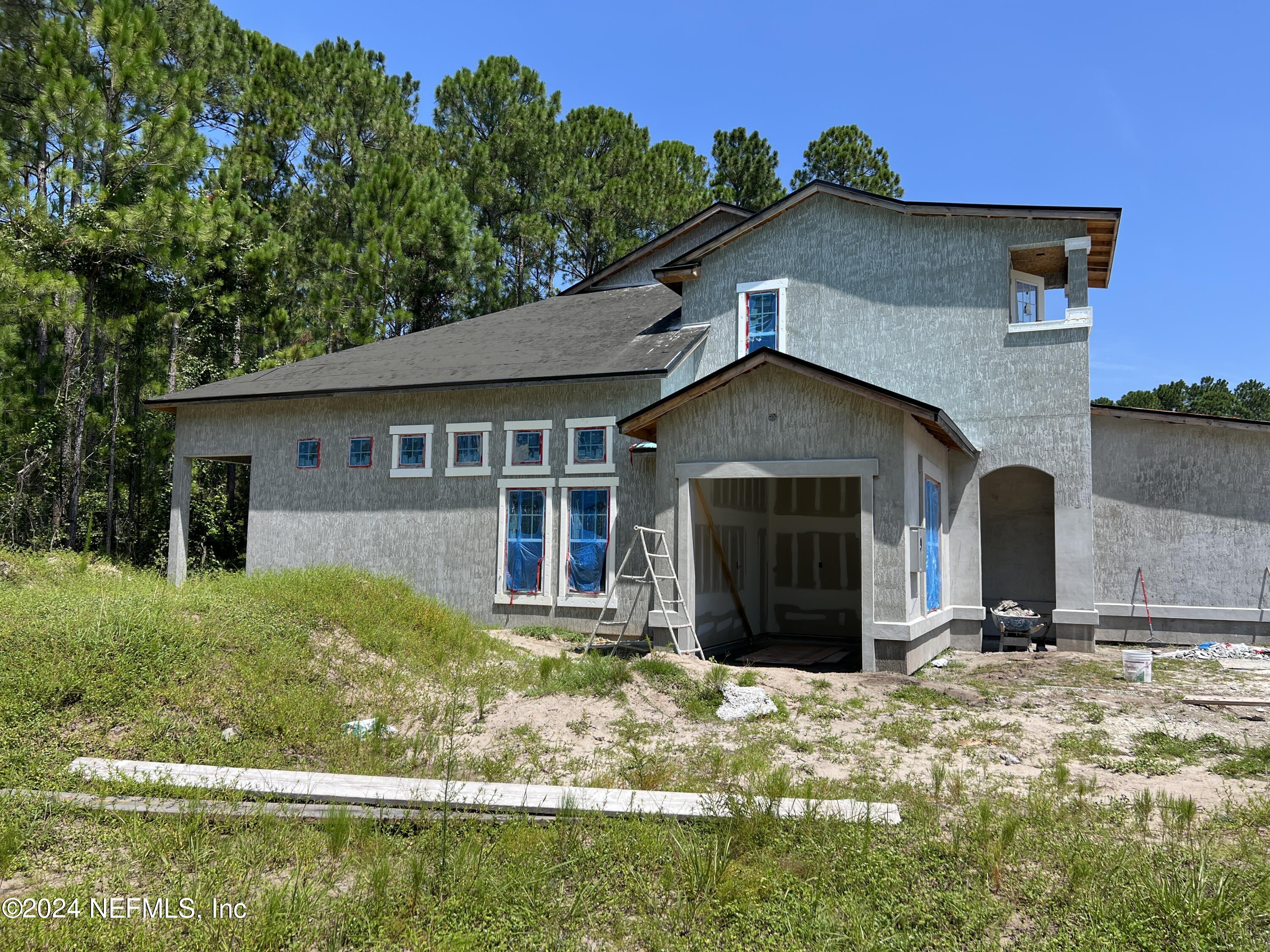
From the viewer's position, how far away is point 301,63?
31031 mm

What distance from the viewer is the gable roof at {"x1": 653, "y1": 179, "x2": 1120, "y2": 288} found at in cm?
1396

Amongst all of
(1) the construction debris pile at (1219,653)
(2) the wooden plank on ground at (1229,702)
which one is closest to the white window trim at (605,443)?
(2) the wooden plank on ground at (1229,702)

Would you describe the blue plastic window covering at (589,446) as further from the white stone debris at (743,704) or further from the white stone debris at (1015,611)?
Answer: the white stone debris at (1015,611)

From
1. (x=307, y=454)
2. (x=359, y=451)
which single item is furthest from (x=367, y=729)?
(x=307, y=454)

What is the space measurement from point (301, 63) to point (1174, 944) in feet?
115

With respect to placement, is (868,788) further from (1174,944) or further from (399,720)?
(399,720)

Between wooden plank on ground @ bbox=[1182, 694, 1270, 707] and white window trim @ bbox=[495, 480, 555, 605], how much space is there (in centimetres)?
928

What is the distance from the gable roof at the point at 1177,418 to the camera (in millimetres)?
14227

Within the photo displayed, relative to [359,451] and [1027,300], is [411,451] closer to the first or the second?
[359,451]

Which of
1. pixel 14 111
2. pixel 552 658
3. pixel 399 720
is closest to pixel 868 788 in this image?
pixel 399 720

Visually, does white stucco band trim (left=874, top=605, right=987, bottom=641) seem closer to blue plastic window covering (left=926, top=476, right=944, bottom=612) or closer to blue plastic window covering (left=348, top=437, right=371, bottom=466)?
blue plastic window covering (left=926, top=476, right=944, bottom=612)

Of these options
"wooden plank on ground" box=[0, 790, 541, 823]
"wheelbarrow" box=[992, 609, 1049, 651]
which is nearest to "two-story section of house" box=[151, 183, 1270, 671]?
"wheelbarrow" box=[992, 609, 1049, 651]

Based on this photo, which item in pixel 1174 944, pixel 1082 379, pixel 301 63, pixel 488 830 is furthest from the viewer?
pixel 301 63

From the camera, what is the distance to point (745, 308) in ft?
52.5
